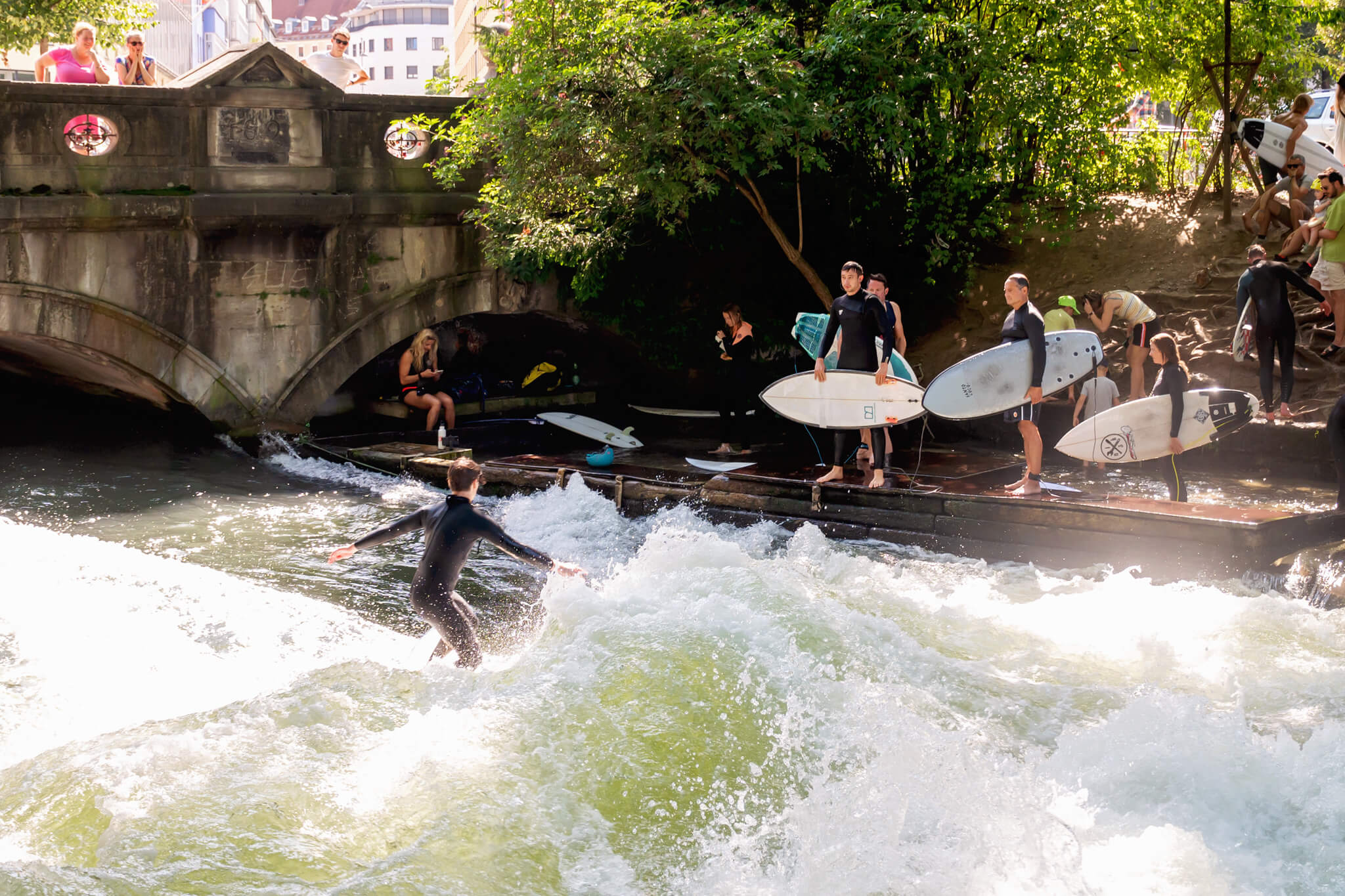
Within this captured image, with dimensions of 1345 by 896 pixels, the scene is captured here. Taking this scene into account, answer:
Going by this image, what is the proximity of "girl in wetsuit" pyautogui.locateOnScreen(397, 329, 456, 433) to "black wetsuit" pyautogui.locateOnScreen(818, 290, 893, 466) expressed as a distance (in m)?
5.58

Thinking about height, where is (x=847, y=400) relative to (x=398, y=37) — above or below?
below

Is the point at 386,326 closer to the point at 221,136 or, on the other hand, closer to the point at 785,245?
the point at 221,136

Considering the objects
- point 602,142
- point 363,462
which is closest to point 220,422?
point 363,462

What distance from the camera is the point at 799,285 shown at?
1476 centimetres

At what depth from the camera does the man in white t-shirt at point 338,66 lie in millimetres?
15516

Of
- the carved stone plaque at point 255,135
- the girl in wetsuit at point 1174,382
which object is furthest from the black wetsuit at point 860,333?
the carved stone plaque at point 255,135

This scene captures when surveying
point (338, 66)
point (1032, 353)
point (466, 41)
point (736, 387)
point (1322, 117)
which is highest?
point (466, 41)

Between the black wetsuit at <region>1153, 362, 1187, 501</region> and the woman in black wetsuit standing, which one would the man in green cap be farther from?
the woman in black wetsuit standing

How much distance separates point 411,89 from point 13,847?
94.4 m

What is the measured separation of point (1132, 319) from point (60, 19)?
1292cm

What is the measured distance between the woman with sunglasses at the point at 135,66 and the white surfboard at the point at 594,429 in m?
5.60

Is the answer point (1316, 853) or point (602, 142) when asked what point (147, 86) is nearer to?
point (602, 142)

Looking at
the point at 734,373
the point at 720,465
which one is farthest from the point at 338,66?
the point at 720,465

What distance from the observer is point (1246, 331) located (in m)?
11.3
